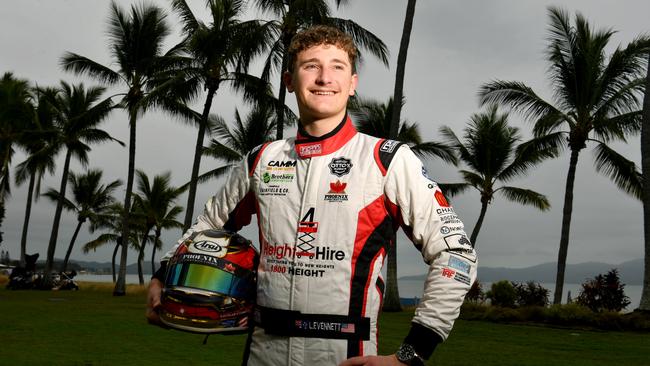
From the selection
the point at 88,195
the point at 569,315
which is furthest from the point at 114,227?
the point at 569,315

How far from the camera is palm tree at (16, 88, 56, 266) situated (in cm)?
3994

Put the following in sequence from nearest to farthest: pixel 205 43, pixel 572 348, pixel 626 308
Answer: pixel 572 348 < pixel 626 308 < pixel 205 43

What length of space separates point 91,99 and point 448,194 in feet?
74.7

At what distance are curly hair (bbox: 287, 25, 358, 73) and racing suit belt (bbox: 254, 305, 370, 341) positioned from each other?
103cm

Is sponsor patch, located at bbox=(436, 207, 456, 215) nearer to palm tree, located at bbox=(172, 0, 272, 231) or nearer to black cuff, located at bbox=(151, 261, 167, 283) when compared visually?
black cuff, located at bbox=(151, 261, 167, 283)

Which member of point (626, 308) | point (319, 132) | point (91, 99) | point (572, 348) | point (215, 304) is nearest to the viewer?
point (215, 304)

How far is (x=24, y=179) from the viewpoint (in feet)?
138

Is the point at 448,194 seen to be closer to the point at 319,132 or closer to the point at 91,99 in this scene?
the point at 91,99

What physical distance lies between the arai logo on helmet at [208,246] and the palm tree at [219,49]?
21.4m

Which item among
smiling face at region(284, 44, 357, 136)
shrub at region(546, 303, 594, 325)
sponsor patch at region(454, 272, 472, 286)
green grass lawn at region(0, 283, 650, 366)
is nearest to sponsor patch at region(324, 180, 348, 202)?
smiling face at region(284, 44, 357, 136)

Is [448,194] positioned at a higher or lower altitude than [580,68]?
lower

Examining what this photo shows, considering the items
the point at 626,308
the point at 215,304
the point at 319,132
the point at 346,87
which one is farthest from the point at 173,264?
the point at 626,308

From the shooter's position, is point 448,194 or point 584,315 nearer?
point 584,315

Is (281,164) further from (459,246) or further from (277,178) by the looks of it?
(459,246)
